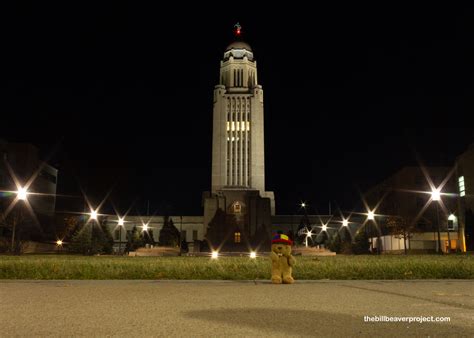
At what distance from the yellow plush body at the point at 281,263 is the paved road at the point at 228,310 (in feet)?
4.43

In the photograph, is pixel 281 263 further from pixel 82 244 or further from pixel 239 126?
pixel 239 126

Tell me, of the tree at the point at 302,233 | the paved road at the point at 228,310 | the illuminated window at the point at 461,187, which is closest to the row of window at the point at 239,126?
the tree at the point at 302,233

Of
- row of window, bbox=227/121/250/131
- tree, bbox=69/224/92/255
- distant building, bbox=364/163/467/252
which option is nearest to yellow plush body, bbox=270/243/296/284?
tree, bbox=69/224/92/255

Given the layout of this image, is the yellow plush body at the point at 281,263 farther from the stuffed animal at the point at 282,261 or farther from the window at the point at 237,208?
the window at the point at 237,208

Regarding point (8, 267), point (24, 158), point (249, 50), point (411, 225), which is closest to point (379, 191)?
point (411, 225)

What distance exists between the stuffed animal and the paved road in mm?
1370

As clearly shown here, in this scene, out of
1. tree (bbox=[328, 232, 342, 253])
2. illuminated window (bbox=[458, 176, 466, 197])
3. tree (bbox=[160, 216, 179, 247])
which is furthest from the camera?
tree (bbox=[160, 216, 179, 247])

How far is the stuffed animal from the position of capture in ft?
44.0

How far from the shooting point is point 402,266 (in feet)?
55.3

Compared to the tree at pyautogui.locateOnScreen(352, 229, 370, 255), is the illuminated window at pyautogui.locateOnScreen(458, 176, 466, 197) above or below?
above

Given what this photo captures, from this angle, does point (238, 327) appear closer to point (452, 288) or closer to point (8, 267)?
point (452, 288)

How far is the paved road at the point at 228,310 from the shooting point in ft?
20.6

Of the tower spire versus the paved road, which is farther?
the tower spire

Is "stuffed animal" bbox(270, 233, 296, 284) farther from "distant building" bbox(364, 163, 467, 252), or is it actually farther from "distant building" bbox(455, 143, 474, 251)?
"distant building" bbox(364, 163, 467, 252)
